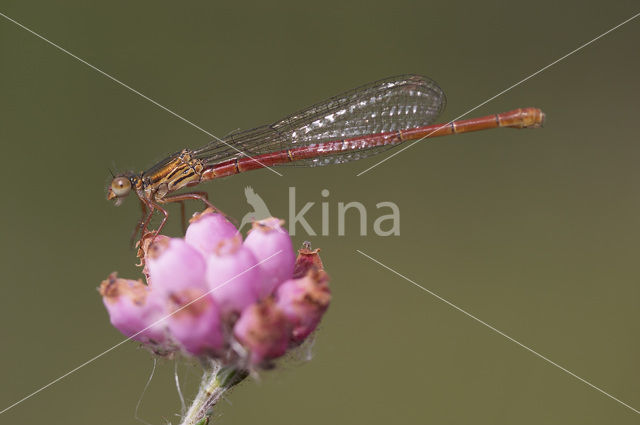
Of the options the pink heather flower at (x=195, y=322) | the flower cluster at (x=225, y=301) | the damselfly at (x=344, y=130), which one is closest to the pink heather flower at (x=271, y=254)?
the flower cluster at (x=225, y=301)

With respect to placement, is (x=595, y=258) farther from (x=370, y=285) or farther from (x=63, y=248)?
(x=63, y=248)

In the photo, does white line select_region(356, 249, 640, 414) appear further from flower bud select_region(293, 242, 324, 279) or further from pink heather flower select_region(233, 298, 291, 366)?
pink heather flower select_region(233, 298, 291, 366)

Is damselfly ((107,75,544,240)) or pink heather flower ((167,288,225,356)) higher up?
damselfly ((107,75,544,240))

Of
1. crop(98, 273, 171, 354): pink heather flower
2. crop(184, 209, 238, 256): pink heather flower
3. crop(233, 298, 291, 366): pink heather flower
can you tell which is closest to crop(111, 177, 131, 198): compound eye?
crop(184, 209, 238, 256): pink heather flower

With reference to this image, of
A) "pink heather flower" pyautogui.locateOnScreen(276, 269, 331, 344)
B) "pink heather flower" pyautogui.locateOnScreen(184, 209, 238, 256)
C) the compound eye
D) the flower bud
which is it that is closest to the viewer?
"pink heather flower" pyautogui.locateOnScreen(276, 269, 331, 344)

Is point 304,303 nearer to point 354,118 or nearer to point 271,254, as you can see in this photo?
point 271,254

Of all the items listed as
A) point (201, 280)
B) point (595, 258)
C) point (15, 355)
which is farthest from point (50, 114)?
point (595, 258)
